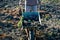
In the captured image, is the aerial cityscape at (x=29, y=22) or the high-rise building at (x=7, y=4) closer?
the aerial cityscape at (x=29, y=22)

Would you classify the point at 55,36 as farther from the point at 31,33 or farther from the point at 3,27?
the point at 3,27

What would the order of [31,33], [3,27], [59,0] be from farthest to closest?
[59,0] → [3,27] → [31,33]

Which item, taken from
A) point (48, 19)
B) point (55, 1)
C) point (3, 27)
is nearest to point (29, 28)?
point (3, 27)

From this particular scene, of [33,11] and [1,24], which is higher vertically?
[33,11]

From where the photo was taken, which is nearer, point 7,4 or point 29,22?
point 29,22

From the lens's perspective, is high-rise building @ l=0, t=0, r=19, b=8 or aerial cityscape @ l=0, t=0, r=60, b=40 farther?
high-rise building @ l=0, t=0, r=19, b=8

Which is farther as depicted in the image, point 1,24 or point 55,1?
point 55,1

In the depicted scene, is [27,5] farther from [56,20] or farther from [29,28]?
[56,20]

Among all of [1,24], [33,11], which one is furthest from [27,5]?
Answer: [1,24]

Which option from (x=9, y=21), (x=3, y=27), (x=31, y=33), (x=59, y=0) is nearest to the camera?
(x=31, y=33)

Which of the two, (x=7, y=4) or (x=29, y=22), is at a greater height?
(x=29, y=22)
